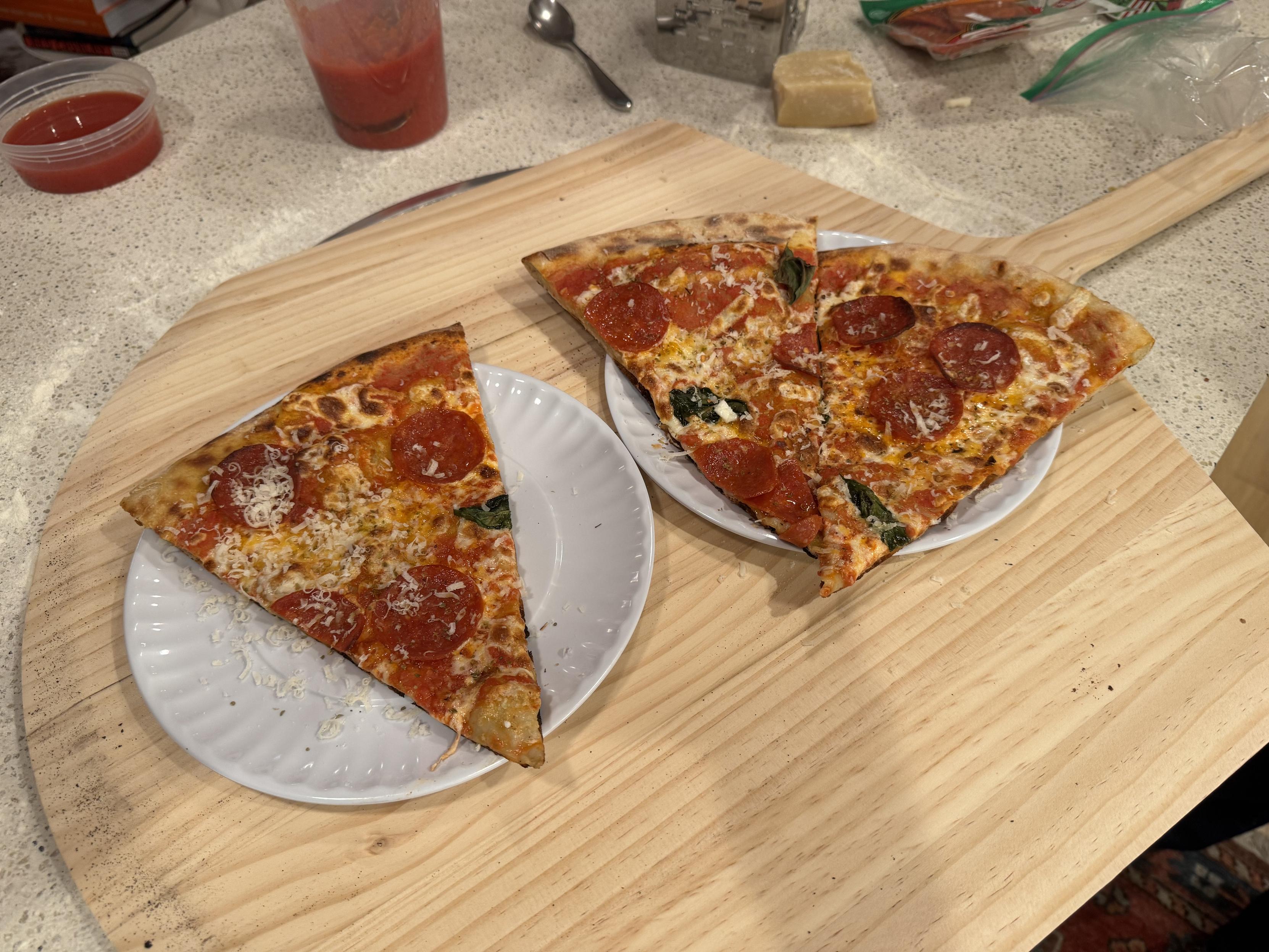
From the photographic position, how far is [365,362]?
214cm

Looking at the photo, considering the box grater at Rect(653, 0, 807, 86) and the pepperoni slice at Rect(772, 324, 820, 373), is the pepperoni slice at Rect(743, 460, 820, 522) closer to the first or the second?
the pepperoni slice at Rect(772, 324, 820, 373)

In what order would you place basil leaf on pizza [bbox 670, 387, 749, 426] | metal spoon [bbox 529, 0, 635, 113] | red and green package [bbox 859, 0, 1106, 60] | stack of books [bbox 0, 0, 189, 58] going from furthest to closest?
stack of books [bbox 0, 0, 189, 58] < metal spoon [bbox 529, 0, 635, 113] < red and green package [bbox 859, 0, 1106, 60] < basil leaf on pizza [bbox 670, 387, 749, 426]

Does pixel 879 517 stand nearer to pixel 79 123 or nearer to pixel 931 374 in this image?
pixel 931 374

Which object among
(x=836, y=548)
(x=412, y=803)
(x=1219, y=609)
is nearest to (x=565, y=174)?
(x=836, y=548)

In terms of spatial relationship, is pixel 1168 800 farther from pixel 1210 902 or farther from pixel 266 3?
pixel 266 3

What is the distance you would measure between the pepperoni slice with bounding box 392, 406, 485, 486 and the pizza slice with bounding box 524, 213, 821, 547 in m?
0.44

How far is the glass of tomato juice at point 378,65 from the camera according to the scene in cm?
274

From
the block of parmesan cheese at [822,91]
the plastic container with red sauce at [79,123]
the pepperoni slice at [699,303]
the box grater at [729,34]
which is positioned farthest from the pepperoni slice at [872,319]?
the plastic container with red sauce at [79,123]

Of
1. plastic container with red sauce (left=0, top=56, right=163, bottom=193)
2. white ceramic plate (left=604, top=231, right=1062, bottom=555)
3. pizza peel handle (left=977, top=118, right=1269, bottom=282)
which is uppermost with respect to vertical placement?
pizza peel handle (left=977, top=118, right=1269, bottom=282)

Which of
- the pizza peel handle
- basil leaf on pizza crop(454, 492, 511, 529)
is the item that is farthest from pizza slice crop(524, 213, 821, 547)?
the pizza peel handle

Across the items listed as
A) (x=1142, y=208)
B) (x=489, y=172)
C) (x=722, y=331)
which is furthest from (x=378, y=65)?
(x=1142, y=208)

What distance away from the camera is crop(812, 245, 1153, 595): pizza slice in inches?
76.9

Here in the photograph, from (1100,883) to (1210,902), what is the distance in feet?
6.04

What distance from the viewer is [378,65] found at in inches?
114
